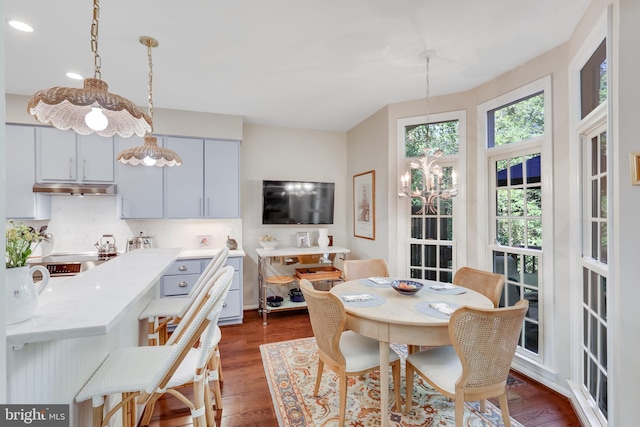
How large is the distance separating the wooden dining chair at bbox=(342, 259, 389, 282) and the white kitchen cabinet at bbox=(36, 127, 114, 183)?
297 cm

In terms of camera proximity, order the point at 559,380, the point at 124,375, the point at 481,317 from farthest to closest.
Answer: the point at 559,380
the point at 481,317
the point at 124,375

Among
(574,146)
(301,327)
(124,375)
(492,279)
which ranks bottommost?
(301,327)

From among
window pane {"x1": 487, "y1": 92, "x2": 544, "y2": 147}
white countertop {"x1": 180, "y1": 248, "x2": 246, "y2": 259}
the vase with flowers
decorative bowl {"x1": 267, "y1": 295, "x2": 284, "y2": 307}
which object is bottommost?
decorative bowl {"x1": 267, "y1": 295, "x2": 284, "y2": 307}

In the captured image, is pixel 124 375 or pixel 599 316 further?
pixel 599 316

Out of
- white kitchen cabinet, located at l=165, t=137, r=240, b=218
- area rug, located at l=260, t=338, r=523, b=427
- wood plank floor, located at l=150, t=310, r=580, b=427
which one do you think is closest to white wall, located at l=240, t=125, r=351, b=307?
white kitchen cabinet, located at l=165, t=137, r=240, b=218

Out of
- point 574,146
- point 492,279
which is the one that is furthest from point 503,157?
point 492,279

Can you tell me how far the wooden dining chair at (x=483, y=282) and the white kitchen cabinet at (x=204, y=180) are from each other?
9.00 feet

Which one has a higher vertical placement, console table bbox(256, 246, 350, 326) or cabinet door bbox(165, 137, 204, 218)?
cabinet door bbox(165, 137, 204, 218)

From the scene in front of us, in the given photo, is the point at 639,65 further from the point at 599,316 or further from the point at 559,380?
the point at 559,380

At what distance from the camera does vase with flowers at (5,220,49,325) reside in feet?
3.01

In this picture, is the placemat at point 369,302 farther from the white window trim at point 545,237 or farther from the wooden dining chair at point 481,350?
the white window trim at point 545,237

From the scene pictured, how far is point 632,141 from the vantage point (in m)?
1.39

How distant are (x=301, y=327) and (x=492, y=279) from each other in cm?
225

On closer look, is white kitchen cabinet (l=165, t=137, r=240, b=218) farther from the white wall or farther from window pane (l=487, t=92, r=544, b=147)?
window pane (l=487, t=92, r=544, b=147)
